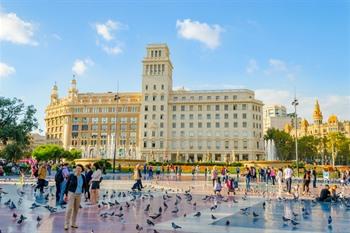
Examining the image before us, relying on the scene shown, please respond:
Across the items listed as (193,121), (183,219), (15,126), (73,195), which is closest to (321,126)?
(193,121)

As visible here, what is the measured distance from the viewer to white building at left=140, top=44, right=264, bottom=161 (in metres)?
101

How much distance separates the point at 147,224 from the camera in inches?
414

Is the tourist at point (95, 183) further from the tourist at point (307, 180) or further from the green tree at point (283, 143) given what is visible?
the green tree at point (283, 143)

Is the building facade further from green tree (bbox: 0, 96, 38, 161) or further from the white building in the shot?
green tree (bbox: 0, 96, 38, 161)

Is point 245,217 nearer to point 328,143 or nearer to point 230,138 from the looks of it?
point 230,138

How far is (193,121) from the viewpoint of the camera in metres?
104

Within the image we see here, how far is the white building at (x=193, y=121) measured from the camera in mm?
100625

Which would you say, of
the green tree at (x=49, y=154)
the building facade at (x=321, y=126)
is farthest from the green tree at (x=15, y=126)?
the building facade at (x=321, y=126)

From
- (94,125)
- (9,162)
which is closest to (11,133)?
(9,162)

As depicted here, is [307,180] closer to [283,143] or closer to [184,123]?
[184,123]

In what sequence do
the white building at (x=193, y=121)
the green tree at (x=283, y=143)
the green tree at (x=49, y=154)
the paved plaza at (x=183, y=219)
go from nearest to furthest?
the paved plaza at (x=183, y=219), the green tree at (x=49, y=154), the white building at (x=193, y=121), the green tree at (x=283, y=143)

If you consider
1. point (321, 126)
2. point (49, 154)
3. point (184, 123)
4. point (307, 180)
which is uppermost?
point (321, 126)

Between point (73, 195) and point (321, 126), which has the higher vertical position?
point (321, 126)

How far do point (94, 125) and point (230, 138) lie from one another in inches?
1797
